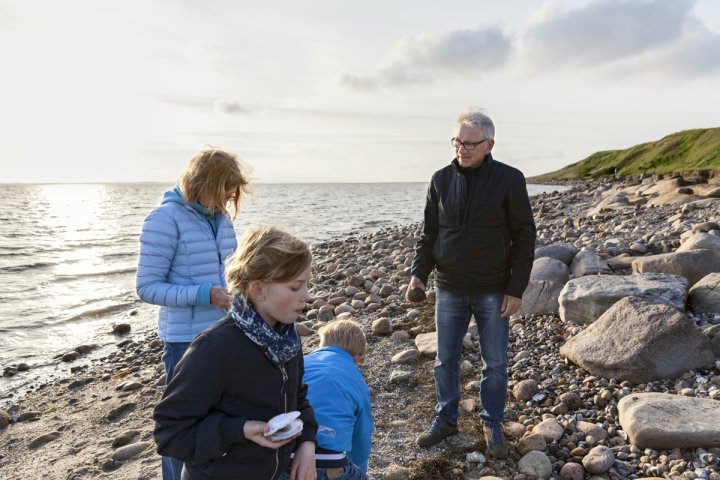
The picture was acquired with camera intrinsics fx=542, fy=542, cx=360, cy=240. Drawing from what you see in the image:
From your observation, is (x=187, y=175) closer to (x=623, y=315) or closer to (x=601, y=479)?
(x=601, y=479)

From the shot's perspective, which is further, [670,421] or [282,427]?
[670,421]

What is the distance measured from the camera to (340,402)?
2596mm

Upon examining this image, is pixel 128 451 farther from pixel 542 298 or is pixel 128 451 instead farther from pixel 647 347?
pixel 542 298

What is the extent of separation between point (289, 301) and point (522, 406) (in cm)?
331

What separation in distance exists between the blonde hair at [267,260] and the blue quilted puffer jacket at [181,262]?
954 mm

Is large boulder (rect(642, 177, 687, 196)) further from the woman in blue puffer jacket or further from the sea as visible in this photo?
the woman in blue puffer jacket

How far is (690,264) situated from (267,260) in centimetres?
605

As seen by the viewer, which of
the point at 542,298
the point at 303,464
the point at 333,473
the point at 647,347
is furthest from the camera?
the point at 542,298

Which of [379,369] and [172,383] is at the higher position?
[172,383]

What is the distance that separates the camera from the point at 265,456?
1997mm

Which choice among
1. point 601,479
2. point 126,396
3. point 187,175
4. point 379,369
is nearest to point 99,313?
point 126,396

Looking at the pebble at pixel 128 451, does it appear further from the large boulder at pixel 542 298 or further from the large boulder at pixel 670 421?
the large boulder at pixel 542 298

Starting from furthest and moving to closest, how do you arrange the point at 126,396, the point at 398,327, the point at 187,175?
the point at 398,327
the point at 126,396
the point at 187,175

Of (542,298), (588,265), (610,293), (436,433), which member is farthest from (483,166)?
(588,265)
